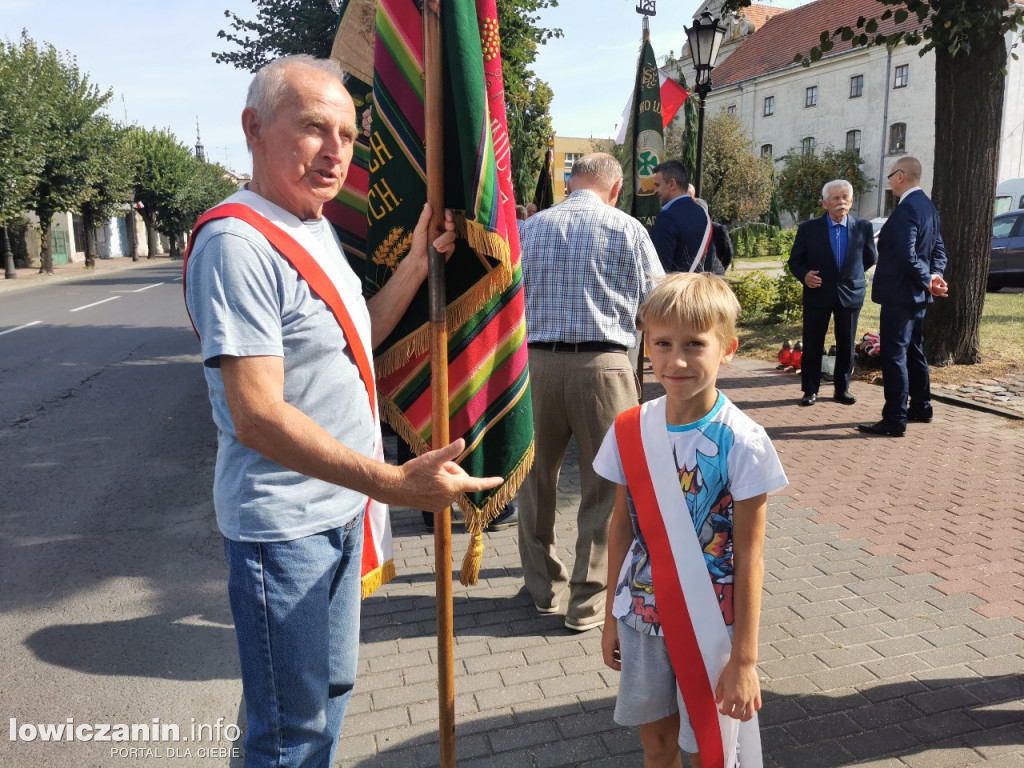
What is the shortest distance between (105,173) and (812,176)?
33264mm

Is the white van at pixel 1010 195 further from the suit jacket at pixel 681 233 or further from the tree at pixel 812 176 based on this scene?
the suit jacket at pixel 681 233

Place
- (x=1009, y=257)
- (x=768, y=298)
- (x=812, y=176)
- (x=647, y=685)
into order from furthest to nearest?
(x=812, y=176) → (x=1009, y=257) → (x=768, y=298) → (x=647, y=685)

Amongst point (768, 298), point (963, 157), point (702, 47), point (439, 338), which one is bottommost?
point (768, 298)

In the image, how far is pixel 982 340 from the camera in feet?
37.6

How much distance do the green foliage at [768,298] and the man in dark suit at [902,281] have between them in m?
5.85

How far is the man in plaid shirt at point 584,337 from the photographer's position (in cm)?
379

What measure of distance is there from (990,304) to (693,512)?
16470mm

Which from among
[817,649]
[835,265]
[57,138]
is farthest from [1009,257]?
[57,138]

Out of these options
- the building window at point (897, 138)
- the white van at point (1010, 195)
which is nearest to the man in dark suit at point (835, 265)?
the white van at point (1010, 195)

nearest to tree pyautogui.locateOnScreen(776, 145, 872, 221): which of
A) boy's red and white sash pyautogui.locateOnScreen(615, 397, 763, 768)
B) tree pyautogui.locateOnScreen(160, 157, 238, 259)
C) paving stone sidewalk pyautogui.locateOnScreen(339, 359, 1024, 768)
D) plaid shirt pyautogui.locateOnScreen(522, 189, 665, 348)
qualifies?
tree pyautogui.locateOnScreen(160, 157, 238, 259)

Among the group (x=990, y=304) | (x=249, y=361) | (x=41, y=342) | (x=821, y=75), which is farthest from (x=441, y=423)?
(x=821, y=75)

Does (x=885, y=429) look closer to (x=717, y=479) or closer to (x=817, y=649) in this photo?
(x=817, y=649)

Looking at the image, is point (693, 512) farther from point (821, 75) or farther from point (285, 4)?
point (821, 75)

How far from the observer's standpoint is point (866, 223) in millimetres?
7969
